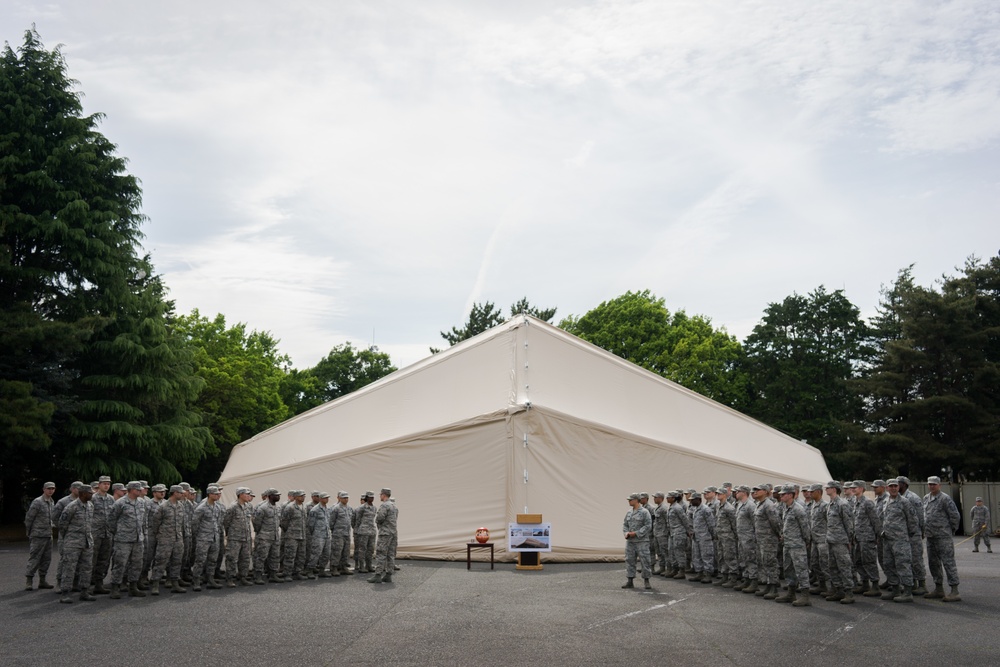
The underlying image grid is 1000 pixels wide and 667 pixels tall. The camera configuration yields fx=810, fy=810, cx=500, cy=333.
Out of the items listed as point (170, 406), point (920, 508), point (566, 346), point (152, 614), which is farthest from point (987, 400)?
point (152, 614)

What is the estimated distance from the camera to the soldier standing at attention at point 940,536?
44.0 ft

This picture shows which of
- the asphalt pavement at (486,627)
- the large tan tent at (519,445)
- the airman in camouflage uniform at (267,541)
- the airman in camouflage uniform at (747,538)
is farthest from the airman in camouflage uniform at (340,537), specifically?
the airman in camouflage uniform at (747,538)

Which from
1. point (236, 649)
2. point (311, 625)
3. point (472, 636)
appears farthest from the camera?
point (311, 625)

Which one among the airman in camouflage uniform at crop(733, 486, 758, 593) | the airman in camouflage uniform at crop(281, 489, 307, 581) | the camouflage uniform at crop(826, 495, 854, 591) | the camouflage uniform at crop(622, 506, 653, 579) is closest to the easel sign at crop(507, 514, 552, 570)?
the camouflage uniform at crop(622, 506, 653, 579)

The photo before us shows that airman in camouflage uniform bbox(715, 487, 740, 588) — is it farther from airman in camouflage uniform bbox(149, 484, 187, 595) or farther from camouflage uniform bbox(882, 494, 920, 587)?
airman in camouflage uniform bbox(149, 484, 187, 595)

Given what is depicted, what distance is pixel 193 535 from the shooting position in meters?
14.9

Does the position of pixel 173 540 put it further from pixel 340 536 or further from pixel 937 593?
pixel 937 593

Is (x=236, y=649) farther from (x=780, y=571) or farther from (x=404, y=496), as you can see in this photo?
(x=404, y=496)

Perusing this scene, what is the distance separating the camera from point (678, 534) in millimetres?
17188

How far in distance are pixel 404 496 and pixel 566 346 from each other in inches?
253

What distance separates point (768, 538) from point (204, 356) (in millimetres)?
35485

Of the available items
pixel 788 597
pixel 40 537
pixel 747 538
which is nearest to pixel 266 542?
pixel 40 537

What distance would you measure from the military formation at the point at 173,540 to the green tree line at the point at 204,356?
513 inches

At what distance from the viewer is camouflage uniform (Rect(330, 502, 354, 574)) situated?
683 inches
